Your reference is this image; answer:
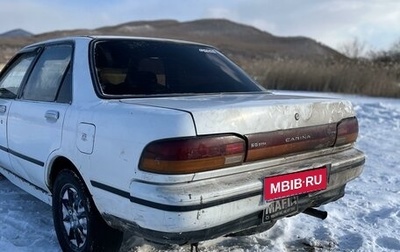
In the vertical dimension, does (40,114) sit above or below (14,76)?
below

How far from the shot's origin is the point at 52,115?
3027 mm

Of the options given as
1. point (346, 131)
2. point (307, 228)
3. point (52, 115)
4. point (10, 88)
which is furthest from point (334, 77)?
point (52, 115)

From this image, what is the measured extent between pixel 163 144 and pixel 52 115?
1.17 m

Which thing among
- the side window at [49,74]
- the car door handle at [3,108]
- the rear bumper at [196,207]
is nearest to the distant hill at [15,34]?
the car door handle at [3,108]

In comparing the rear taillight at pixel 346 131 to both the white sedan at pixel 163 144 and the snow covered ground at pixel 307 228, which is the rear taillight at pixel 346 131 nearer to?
the white sedan at pixel 163 144

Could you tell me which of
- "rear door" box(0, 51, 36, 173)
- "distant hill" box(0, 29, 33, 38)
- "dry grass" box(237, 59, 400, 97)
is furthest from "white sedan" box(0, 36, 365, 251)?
"distant hill" box(0, 29, 33, 38)

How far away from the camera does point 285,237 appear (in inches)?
135

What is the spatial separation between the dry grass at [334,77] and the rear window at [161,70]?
1096 centimetres

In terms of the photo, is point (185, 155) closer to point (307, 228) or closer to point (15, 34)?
point (307, 228)

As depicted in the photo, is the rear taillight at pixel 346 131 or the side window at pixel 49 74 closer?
the rear taillight at pixel 346 131

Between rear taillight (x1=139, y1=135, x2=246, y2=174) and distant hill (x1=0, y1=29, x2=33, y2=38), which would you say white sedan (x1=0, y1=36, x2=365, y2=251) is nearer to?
rear taillight (x1=139, y1=135, x2=246, y2=174)

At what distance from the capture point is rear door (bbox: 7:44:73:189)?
9.98 ft

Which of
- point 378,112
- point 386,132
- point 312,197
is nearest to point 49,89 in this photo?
point 312,197

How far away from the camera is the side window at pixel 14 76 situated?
3859 mm
